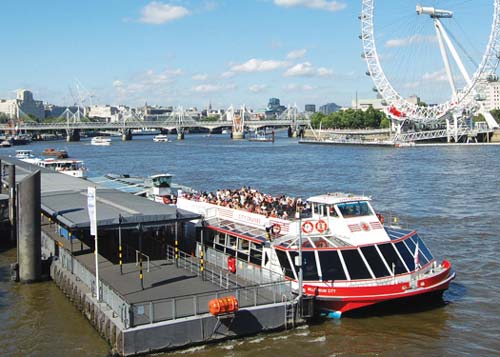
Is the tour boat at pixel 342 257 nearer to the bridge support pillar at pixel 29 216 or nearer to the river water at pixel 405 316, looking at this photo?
the river water at pixel 405 316

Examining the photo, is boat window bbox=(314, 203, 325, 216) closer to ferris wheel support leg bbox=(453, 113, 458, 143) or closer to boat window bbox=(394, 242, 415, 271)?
boat window bbox=(394, 242, 415, 271)

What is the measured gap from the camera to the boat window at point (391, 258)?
61.1ft

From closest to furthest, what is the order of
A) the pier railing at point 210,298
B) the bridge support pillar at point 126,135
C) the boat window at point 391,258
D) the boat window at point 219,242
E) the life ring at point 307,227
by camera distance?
the pier railing at point 210,298 → the boat window at point 391,258 → the life ring at point 307,227 → the boat window at point 219,242 → the bridge support pillar at point 126,135

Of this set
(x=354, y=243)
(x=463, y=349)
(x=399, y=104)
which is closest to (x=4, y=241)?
(x=354, y=243)

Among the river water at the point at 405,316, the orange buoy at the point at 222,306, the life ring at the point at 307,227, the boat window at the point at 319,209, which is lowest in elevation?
the river water at the point at 405,316

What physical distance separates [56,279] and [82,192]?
263 inches

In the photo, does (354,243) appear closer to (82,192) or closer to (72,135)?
Result: (82,192)

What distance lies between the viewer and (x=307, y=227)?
19375 mm

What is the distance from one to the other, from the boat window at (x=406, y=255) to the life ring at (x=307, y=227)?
8.15 ft

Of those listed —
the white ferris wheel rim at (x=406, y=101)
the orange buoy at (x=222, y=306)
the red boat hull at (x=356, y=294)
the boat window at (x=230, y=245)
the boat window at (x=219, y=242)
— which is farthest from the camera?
the white ferris wheel rim at (x=406, y=101)

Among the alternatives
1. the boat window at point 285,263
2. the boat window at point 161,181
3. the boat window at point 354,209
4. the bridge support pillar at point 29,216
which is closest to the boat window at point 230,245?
the boat window at point 285,263

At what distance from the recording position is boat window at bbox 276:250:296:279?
18.7 metres

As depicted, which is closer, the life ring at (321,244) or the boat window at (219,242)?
the life ring at (321,244)

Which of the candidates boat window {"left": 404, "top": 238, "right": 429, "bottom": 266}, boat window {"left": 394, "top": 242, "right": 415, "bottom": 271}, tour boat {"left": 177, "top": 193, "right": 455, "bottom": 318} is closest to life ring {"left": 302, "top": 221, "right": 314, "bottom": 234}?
tour boat {"left": 177, "top": 193, "right": 455, "bottom": 318}
